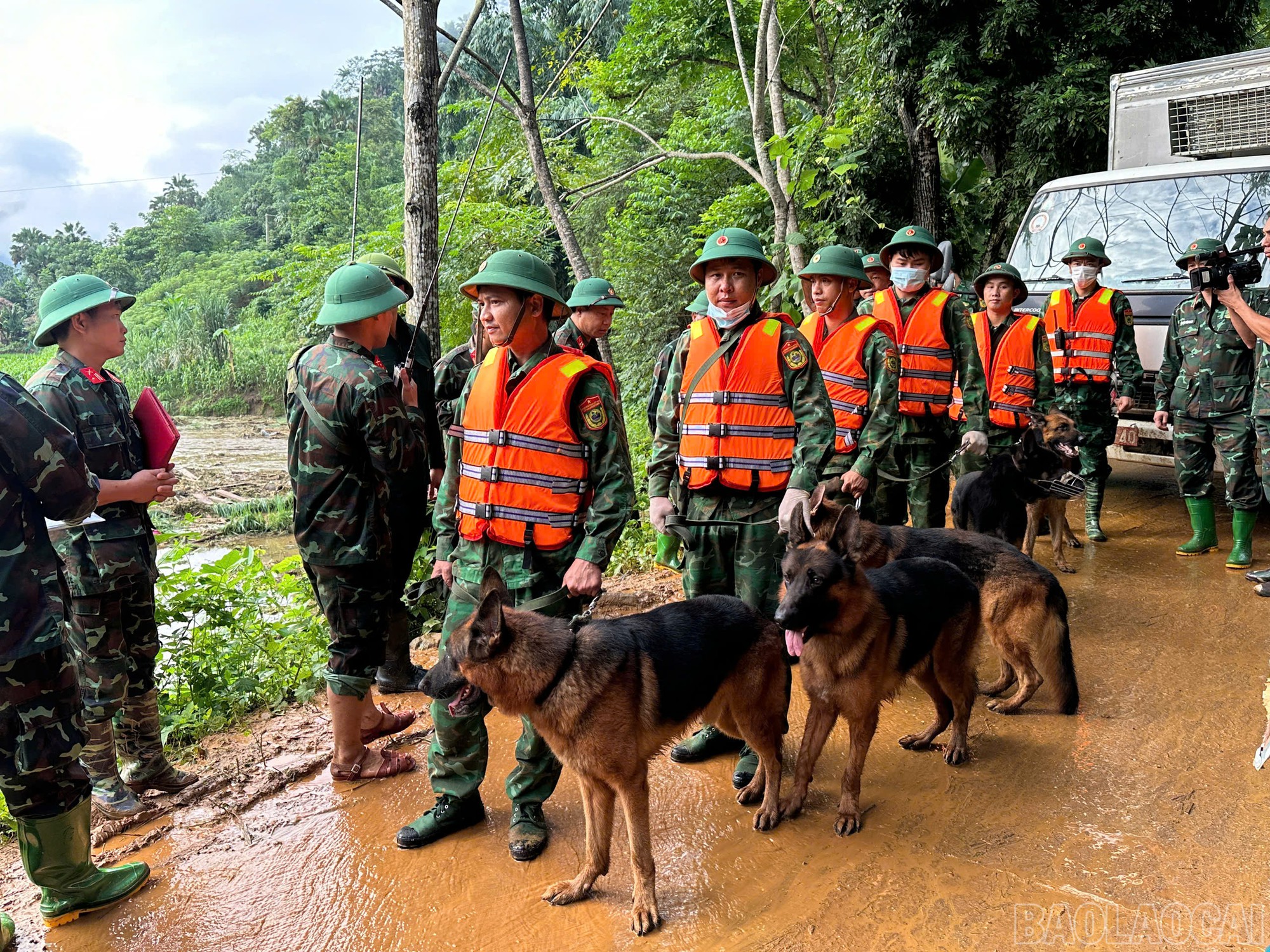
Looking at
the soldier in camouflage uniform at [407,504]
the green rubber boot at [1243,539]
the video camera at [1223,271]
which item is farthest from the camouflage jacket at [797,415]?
the green rubber boot at [1243,539]

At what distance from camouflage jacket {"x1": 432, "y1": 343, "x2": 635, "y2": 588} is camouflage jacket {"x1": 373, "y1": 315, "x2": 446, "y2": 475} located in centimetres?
164

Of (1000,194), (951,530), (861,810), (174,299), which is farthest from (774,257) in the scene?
(174,299)

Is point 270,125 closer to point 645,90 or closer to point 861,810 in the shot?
point 645,90

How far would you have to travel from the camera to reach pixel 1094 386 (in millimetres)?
8008

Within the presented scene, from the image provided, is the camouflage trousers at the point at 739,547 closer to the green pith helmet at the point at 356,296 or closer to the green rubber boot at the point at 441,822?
the green rubber boot at the point at 441,822

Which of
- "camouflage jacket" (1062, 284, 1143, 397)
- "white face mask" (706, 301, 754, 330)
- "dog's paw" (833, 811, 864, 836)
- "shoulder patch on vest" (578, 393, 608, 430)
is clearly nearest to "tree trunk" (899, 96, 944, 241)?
"camouflage jacket" (1062, 284, 1143, 397)

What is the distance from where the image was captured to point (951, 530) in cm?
529

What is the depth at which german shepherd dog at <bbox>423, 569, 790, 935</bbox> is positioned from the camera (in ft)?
10.9

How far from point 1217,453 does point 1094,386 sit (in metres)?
1.15

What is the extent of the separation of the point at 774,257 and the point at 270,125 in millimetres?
45807

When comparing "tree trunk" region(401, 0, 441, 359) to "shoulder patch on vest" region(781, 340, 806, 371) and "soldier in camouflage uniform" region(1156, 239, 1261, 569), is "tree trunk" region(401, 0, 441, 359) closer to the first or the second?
"shoulder patch on vest" region(781, 340, 806, 371)

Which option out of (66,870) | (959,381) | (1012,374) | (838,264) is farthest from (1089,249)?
(66,870)

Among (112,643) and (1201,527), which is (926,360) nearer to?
(1201,527)

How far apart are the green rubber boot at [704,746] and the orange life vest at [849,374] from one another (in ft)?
6.82
